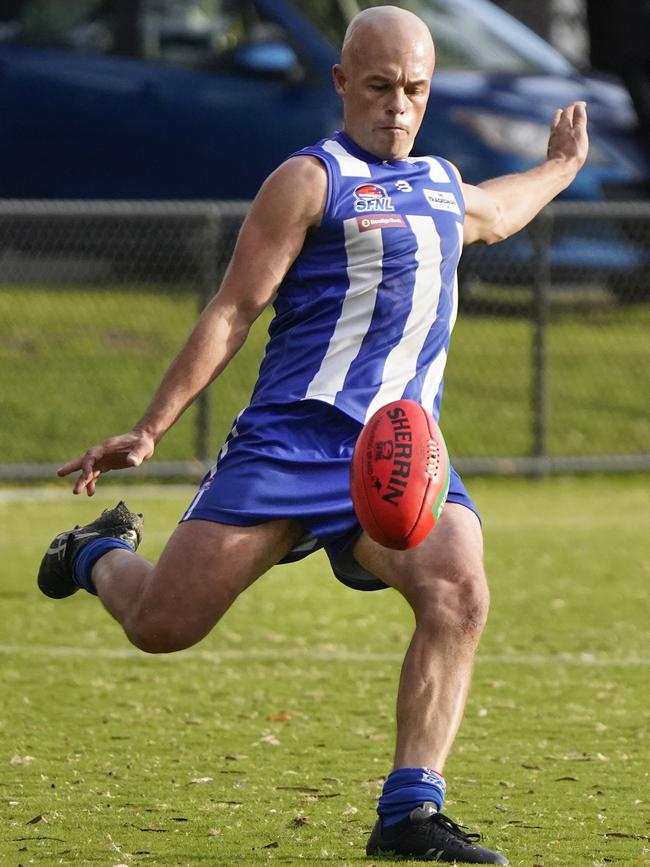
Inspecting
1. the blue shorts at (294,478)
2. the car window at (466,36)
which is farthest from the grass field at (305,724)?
the car window at (466,36)

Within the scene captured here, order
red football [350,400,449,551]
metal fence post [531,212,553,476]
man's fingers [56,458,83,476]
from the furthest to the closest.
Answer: metal fence post [531,212,553,476], man's fingers [56,458,83,476], red football [350,400,449,551]

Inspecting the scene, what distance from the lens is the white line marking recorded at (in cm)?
759

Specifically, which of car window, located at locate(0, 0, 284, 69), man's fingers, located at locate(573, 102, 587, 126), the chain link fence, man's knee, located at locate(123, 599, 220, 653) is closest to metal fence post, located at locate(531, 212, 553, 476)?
the chain link fence

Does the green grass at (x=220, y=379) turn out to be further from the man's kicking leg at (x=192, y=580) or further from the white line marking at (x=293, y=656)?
the man's kicking leg at (x=192, y=580)

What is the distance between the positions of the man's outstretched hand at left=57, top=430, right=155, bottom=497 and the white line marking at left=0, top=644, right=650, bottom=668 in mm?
2782

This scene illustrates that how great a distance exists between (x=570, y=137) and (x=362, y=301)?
125 cm

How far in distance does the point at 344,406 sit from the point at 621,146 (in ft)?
35.3

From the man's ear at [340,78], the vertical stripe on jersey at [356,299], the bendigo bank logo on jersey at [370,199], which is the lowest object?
the vertical stripe on jersey at [356,299]

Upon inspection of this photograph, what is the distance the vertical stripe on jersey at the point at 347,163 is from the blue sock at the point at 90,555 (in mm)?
1271

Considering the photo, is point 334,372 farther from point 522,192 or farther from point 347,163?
point 522,192

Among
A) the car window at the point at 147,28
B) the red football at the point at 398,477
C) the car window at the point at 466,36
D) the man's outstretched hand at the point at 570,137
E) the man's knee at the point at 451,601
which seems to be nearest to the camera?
the red football at the point at 398,477

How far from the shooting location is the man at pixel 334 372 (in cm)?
493

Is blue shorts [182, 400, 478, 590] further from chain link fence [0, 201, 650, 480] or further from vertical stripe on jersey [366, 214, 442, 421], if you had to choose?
chain link fence [0, 201, 650, 480]

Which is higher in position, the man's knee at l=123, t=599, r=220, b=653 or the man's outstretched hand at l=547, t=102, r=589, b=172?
the man's outstretched hand at l=547, t=102, r=589, b=172
